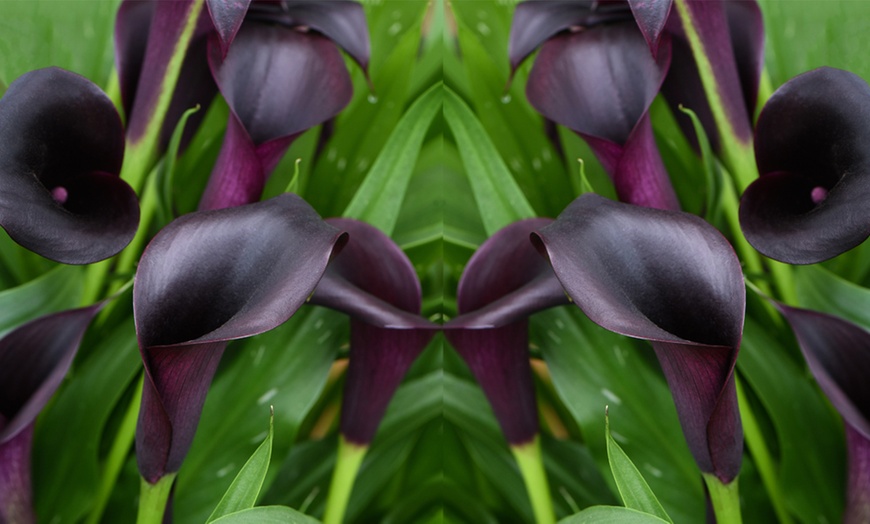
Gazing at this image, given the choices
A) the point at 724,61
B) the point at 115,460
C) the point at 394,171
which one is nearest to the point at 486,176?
the point at 394,171

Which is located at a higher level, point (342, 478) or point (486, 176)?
point (486, 176)

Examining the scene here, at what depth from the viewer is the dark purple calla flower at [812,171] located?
14.2 inches

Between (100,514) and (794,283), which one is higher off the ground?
(794,283)

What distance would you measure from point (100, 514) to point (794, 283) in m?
0.41

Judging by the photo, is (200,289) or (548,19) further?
(548,19)

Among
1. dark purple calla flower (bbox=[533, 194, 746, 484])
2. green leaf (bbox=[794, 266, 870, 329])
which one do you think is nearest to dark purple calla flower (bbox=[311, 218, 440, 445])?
dark purple calla flower (bbox=[533, 194, 746, 484])

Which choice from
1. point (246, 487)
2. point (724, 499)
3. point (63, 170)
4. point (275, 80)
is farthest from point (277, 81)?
point (724, 499)

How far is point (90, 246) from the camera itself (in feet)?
1.22

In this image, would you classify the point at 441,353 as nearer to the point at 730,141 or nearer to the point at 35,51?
the point at 730,141

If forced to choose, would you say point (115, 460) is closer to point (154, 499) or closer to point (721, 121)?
point (154, 499)

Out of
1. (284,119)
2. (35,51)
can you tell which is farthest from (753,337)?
(35,51)

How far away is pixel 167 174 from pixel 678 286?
0.95 feet

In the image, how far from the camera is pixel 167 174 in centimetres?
45

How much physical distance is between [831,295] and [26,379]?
0.44 m
